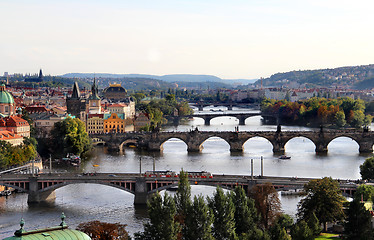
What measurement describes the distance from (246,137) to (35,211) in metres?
35.3

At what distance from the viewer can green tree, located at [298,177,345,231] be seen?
3309 centimetres

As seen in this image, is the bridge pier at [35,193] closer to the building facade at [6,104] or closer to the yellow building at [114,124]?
the building facade at [6,104]

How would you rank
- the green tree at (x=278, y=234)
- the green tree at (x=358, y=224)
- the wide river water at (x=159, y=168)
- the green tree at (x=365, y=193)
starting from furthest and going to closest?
the wide river water at (x=159, y=168) < the green tree at (x=365, y=193) < the green tree at (x=358, y=224) < the green tree at (x=278, y=234)

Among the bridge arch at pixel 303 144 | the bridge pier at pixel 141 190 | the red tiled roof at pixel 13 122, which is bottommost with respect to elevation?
the bridge arch at pixel 303 144

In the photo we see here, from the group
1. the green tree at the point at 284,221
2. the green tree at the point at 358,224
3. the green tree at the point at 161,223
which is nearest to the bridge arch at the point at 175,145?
the green tree at the point at 284,221

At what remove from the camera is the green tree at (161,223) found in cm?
2831

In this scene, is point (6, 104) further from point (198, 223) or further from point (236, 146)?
point (198, 223)

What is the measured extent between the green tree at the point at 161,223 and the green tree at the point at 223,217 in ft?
6.93

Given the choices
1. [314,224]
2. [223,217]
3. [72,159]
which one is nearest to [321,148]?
[72,159]

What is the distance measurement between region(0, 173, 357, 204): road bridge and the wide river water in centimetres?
84

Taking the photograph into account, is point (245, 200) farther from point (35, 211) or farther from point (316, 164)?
point (316, 164)

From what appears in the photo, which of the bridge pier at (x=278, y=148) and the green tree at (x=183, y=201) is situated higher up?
the green tree at (x=183, y=201)

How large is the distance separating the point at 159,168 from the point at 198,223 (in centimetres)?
2697

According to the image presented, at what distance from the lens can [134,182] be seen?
138 feet
